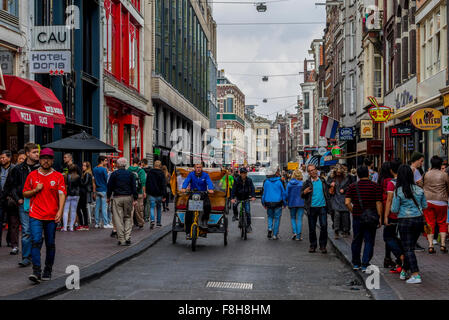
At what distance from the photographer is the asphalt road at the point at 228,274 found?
322 inches

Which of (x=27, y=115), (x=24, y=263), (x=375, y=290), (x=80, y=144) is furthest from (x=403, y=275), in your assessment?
(x=80, y=144)

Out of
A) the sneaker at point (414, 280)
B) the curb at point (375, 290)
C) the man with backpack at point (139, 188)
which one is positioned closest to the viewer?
the curb at point (375, 290)

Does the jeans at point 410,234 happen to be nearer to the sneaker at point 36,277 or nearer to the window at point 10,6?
the sneaker at point 36,277

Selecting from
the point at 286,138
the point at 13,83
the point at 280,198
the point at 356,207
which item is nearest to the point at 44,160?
the point at 356,207

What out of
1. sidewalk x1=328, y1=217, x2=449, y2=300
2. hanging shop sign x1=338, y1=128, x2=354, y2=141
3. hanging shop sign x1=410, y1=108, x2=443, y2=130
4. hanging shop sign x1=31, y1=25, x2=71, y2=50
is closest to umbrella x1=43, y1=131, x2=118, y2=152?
hanging shop sign x1=31, y1=25, x2=71, y2=50

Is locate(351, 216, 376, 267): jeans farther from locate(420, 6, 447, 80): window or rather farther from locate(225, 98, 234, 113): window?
locate(225, 98, 234, 113): window

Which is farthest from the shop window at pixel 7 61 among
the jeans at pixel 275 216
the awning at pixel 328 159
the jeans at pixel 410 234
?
the awning at pixel 328 159

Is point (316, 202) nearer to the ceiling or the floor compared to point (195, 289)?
nearer to the ceiling

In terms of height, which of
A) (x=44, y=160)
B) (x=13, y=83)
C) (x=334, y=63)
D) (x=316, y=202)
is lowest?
(x=316, y=202)

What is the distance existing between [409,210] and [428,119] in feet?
27.7

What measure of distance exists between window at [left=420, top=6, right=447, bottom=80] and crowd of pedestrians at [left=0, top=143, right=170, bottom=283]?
10237 mm
